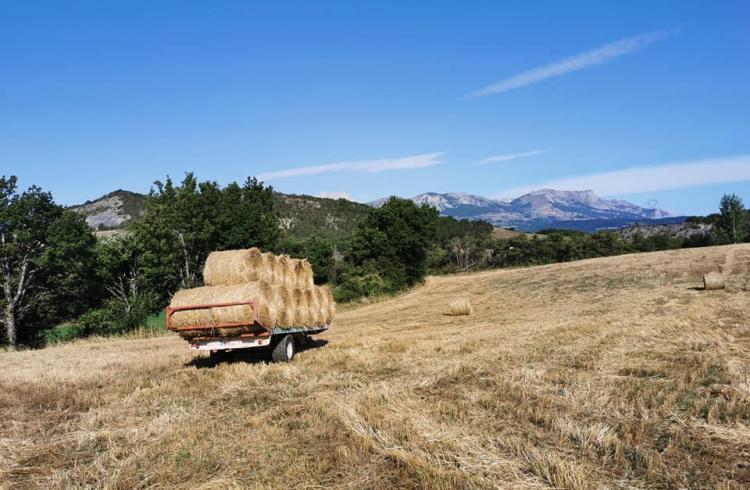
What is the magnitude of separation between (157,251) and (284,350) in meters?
46.3

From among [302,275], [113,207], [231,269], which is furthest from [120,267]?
[113,207]

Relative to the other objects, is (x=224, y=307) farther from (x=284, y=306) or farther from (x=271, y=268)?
(x=271, y=268)

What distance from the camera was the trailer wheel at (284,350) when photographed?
12.5 metres

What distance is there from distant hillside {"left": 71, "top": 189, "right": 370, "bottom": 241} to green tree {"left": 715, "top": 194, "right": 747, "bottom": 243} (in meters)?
76.2

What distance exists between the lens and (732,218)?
Answer: 336 ft

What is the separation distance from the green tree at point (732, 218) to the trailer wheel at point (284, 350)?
10304cm

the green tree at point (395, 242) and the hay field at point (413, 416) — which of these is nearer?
the hay field at point (413, 416)

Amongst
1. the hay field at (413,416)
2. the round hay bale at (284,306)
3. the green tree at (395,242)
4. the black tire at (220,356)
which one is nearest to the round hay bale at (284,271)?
the round hay bale at (284,306)

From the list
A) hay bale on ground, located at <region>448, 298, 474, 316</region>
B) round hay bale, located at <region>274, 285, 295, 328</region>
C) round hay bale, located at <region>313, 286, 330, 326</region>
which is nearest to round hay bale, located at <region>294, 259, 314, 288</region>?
round hay bale, located at <region>313, 286, 330, 326</region>

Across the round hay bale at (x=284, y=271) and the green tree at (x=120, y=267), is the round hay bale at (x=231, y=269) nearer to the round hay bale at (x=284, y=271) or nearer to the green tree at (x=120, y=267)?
the round hay bale at (x=284, y=271)

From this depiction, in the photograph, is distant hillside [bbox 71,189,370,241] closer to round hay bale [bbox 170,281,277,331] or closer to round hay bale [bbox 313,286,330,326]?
round hay bale [bbox 313,286,330,326]

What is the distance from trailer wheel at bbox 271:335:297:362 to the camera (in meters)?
12.5

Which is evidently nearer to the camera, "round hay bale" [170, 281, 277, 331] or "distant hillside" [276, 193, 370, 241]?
"round hay bale" [170, 281, 277, 331]

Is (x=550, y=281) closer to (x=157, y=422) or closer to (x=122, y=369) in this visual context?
(x=122, y=369)
